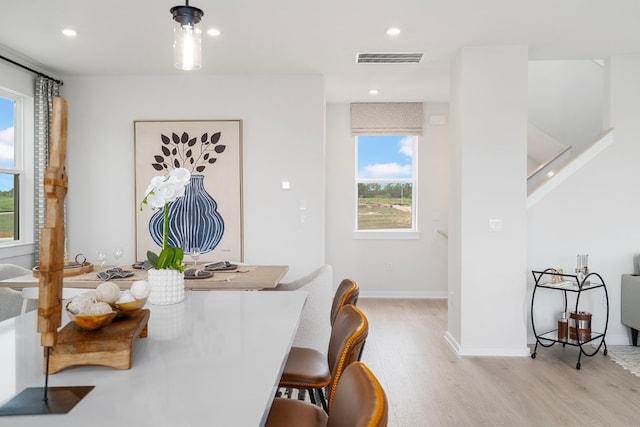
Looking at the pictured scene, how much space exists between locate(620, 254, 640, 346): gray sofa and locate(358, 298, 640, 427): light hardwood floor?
18.6 inches

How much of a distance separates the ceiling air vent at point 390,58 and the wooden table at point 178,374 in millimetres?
3108

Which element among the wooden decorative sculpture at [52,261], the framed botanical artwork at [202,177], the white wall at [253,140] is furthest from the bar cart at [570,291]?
the wooden decorative sculpture at [52,261]

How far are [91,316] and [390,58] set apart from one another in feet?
12.3

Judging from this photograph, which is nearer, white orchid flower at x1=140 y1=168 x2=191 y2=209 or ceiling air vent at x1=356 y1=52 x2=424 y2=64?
white orchid flower at x1=140 y1=168 x2=191 y2=209

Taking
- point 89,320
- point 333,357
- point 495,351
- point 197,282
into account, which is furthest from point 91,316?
point 495,351

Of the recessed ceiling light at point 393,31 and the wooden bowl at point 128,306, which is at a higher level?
the recessed ceiling light at point 393,31

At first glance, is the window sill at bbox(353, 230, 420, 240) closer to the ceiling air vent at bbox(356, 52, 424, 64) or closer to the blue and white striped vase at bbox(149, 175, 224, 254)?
the blue and white striped vase at bbox(149, 175, 224, 254)

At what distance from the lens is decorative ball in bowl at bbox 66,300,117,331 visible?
49.8 inches

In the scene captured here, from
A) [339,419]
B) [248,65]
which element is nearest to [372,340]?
[248,65]

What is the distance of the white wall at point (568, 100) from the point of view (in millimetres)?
5359

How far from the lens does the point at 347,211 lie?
21.7ft

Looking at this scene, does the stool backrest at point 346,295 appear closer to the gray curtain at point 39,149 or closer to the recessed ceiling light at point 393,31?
the recessed ceiling light at point 393,31

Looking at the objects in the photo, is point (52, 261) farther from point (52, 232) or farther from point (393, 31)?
point (393, 31)

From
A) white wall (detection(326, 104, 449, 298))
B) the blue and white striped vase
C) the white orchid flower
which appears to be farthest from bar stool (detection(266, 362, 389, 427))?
white wall (detection(326, 104, 449, 298))
